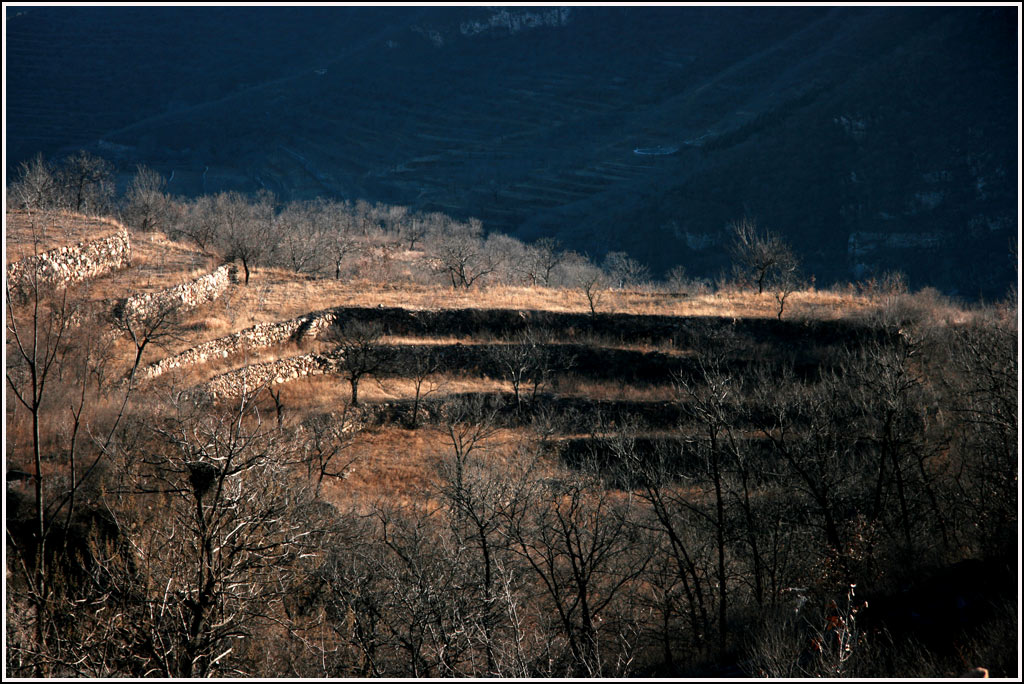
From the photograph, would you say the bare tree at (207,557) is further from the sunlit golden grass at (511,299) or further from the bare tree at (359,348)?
the sunlit golden grass at (511,299)

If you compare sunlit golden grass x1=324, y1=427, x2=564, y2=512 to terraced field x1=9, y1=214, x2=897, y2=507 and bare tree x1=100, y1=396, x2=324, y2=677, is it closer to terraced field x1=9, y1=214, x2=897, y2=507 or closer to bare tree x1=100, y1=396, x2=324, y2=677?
terraced field x1=9, y1=214, x2=897, y2=507

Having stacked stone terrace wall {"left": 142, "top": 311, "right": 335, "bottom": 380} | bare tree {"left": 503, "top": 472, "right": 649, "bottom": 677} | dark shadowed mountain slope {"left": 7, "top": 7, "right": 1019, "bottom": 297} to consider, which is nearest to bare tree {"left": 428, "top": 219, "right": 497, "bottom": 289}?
stacked stone terrace wall {"left": 142, "top": 311, "right": 335, "bottom": 380}

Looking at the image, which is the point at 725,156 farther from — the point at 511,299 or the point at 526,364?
the point at 526,364

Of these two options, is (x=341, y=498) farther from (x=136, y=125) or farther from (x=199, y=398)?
(x=136, y=125)

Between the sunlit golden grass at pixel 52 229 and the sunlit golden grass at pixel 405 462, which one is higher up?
the sunlit golden grass at pixel 52 229

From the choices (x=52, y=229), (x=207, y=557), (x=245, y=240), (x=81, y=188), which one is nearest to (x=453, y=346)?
(x=245, y=240)

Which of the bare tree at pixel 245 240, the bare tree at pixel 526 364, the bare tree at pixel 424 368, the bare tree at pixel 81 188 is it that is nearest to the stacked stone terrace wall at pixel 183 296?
the bare tree at pixel 245 240
